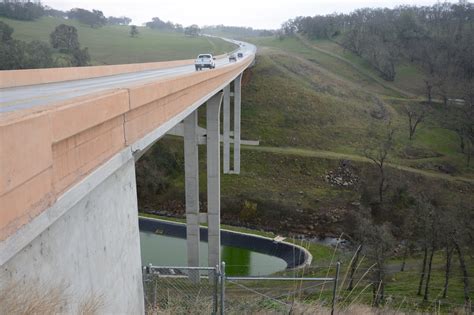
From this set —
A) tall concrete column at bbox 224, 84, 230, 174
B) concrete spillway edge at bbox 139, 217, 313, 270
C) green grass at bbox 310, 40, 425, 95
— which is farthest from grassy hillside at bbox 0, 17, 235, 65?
concrete spillway edge at bbox 139, 217, 313, 270

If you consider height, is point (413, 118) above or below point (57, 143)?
below

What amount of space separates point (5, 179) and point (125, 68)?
22685 millimetres

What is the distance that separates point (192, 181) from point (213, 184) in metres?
1.96

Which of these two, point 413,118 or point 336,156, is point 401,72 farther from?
point 336,156

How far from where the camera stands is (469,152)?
38.8m

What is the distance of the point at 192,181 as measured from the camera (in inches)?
771

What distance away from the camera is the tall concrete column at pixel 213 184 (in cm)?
2095

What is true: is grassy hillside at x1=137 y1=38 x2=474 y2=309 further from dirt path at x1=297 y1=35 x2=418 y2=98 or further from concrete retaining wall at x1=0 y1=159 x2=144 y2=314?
concrete retaining wall at x1=0 y1=159 x2=144 y2=314

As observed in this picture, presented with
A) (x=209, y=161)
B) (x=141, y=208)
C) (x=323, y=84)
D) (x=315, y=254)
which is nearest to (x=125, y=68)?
(x=209, y=161)

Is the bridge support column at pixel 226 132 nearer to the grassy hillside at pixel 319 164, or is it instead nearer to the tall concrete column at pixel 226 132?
the tall concrete column at pixel 226 132

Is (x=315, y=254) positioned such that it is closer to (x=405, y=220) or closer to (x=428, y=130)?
(x=405, y=220)

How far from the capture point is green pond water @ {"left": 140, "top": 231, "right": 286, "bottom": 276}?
23375 mm

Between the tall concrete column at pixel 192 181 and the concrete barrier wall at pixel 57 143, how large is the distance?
11842mm

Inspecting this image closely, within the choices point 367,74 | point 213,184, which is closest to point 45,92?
point 213,184
